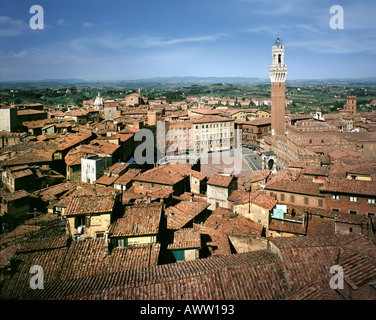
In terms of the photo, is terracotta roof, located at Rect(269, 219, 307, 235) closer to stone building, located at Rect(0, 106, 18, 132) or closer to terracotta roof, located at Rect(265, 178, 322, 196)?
terracotta roof, located at Rect(265, 178, 322, 196)

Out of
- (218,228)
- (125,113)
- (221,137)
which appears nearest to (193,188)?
(218,228)

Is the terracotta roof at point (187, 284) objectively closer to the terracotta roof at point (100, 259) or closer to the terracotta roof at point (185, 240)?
the terracotta roof at point (100, 259)

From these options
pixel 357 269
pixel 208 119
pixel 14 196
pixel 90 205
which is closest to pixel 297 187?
pixel 357 269

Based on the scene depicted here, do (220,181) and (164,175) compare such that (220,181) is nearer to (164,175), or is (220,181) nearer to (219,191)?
(219,191)

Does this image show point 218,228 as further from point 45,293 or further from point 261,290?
point 45,293

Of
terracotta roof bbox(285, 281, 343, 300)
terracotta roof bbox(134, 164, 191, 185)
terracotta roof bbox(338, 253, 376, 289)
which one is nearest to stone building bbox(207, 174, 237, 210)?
terracotta roof bbox(134, 164, 191, 185)

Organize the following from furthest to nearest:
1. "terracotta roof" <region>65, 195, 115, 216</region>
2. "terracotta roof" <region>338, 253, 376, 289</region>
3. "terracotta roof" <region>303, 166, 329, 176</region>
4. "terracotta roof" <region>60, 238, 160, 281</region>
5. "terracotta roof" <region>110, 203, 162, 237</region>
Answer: "terracotta roof" <region>303, 166, 329, 176</region> < "terracotta roof" <region>65, 195, 115, 216</region> < "terracotta roof" <region>110, 203, 162, 237</region> < "terracotta roof" <region>60, 238, 160, 281</region> < "terracotta roof" <region>338, 253, 376, 289</region>
